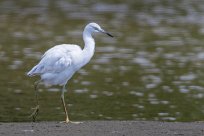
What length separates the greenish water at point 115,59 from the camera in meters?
16.2

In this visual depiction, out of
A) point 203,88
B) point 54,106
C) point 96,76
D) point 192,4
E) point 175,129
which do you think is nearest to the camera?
point 175,129

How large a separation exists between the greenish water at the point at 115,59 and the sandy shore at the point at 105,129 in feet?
8.93

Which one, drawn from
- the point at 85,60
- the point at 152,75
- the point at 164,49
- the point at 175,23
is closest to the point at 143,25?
the point at 175,23

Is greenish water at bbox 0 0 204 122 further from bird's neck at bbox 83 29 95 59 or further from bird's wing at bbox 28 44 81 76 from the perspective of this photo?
bird's neck at bbox 83 29 95 59

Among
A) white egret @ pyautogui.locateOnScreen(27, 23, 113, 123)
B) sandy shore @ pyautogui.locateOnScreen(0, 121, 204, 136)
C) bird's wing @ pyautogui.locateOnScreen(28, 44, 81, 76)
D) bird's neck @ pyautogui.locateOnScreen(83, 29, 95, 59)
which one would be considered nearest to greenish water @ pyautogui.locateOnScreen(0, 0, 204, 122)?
white egret @ pyautogui.locateOnScreen(27, 23, 113, 123)

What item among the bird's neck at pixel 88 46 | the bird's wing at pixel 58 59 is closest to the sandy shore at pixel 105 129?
the bird's wing at pixel 58 59

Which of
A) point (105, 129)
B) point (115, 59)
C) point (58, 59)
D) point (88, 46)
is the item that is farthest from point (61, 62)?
point (115, 59)

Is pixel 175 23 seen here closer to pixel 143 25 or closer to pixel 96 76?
pixel 143 25

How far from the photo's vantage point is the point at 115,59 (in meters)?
23.0

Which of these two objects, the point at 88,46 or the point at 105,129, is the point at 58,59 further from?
the point at 105,129

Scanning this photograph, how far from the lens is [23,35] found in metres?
27.6

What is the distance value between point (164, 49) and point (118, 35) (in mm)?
3232

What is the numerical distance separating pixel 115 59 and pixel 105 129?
457 inches

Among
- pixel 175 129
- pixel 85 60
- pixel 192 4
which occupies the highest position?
pixel 85 60
